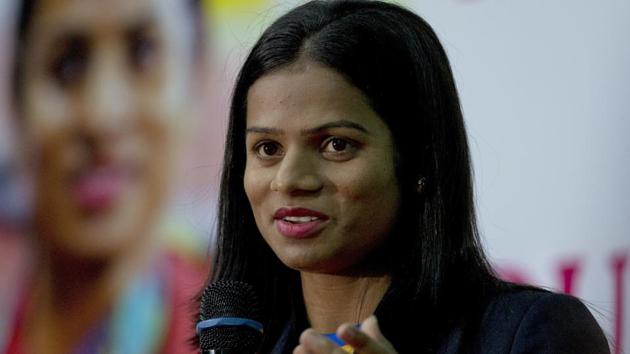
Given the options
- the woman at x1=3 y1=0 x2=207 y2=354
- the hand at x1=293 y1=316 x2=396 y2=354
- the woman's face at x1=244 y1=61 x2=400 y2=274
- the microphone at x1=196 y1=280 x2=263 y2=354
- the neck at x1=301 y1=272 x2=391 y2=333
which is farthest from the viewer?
the woman at x1=3 y1=0 x2=207 y2=354

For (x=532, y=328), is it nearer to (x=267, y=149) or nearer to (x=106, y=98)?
(x=267, y=149)

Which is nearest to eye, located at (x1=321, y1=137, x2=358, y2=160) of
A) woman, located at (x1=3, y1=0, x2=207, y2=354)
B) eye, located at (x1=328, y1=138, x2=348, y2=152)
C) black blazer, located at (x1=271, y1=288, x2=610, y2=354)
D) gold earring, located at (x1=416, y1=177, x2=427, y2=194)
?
eye, located at (x1=328, y1=138, x2=348, y2=152)

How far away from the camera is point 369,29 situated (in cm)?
177

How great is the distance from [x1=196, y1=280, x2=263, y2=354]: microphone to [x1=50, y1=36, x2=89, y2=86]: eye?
1347 millimetres

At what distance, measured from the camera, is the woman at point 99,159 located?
9.23 feet

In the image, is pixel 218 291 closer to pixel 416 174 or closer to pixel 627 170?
pixel 416 174

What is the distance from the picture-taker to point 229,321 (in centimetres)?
160

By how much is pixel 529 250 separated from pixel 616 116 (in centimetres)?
31

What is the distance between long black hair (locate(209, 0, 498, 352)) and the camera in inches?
68.5

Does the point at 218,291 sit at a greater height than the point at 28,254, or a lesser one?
greater

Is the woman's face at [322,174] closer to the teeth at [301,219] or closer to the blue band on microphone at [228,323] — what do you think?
the teeth at [301,219]

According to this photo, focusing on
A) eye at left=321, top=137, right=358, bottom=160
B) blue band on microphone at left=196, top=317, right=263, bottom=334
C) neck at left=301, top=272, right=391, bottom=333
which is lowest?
neck at left=301, top=272, right=391, bottom=333

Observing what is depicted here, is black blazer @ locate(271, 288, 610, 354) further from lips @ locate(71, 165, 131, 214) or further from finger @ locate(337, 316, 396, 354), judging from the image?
lips @ locate(71, 165, 131, 214)

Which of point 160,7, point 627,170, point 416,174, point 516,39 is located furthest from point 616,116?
point 160,7
